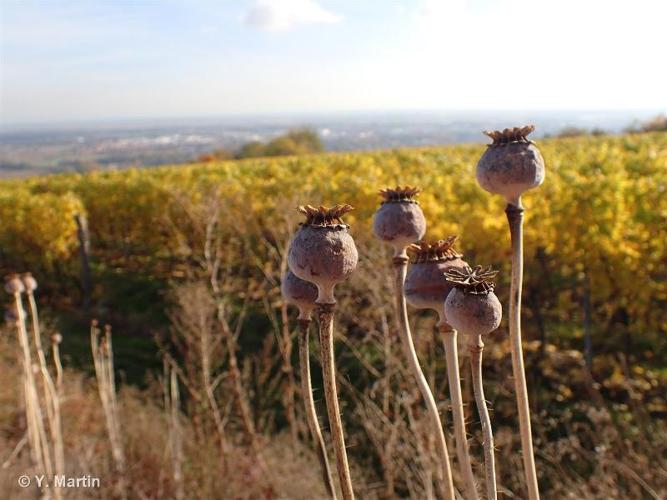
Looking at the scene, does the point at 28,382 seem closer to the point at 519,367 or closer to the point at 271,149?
the point at 519,367

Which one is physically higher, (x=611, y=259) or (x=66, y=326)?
(x=611, y=259)

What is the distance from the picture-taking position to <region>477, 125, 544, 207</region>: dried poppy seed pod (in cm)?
133

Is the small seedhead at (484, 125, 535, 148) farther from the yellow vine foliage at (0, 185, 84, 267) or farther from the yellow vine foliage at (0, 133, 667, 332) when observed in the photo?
the yellow vine foliage at (0, 185, 84, 267)

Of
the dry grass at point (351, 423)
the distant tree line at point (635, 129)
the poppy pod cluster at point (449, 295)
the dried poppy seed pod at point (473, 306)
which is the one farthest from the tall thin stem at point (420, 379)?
the distant tree line at point (635, 129)

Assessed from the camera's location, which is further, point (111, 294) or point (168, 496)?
point (111, 294)

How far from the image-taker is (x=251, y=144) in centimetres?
6178

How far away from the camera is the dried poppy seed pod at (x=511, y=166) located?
133 cm

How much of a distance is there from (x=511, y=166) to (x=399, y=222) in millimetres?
399

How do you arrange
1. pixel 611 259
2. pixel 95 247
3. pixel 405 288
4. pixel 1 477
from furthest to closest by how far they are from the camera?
pixel 95 247 < pixel 611 259 < pixel 1 477 < pixel 405 288

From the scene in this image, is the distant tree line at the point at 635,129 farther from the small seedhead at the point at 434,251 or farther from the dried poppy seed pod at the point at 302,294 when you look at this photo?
the dried poppy seed pod at the point at 302,294

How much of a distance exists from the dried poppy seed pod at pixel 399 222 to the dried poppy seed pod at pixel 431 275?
0.12m

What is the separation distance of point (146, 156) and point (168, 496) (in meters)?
43.1

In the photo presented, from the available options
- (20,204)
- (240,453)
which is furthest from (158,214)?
(240,453)

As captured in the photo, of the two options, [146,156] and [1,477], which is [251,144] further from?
[1,477]
